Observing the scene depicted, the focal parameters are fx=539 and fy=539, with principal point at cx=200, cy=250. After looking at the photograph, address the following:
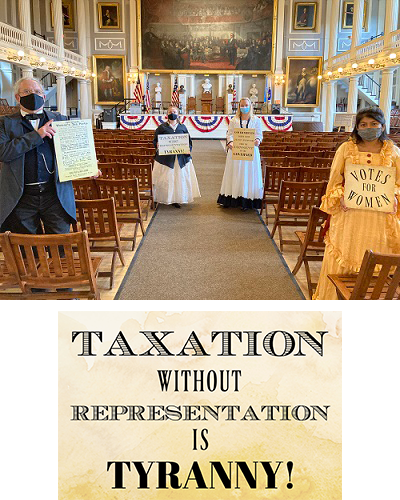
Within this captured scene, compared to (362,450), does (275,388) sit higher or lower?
higher

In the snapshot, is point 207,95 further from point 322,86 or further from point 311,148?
point 311,148

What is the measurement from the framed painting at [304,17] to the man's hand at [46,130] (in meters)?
29.6

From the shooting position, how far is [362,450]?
1.11 m

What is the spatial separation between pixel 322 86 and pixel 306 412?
101ft

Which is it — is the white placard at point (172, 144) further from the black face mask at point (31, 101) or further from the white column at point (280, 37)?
the white column at point (280, 37)

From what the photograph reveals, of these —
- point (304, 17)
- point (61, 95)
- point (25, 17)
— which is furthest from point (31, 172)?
point (304, 17)

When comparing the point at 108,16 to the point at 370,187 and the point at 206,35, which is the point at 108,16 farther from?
the point at 370,187

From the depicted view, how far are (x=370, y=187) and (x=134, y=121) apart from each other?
71.2ft

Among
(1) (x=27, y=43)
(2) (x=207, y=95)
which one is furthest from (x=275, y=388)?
(2) (x=207, y=95)

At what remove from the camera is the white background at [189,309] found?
109 centimetres

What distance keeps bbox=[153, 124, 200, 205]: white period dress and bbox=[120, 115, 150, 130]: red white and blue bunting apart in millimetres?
15770

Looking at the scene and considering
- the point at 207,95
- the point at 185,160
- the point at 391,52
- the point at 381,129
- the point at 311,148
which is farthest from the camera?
the point at 207,95

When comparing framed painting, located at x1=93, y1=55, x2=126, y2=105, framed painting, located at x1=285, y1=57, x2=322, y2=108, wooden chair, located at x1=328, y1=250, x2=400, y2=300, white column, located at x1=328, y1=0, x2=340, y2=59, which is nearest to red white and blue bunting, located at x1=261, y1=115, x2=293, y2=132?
white column, located at x1=328, y1=0, x2=340, y2=59

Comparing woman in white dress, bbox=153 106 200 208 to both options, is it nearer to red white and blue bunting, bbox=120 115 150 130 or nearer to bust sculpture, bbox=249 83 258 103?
red white and blue bunting, bbox=120 115 150 130
